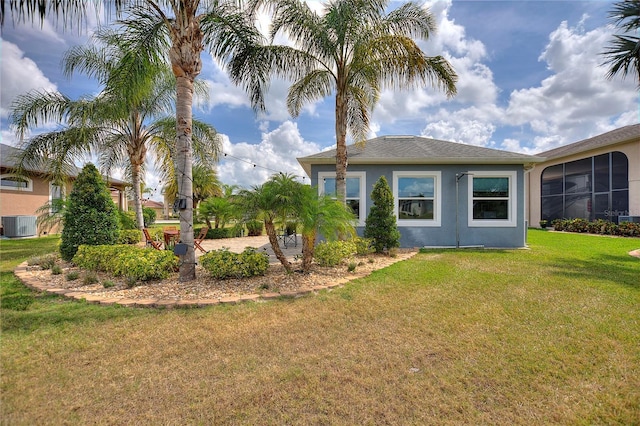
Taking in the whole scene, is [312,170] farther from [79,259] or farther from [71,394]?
[71,394]

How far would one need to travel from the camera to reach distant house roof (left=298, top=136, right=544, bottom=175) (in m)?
9.73

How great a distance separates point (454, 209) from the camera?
10.2m

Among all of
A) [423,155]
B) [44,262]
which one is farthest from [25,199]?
[423,155]

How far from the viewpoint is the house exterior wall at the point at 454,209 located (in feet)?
33.2

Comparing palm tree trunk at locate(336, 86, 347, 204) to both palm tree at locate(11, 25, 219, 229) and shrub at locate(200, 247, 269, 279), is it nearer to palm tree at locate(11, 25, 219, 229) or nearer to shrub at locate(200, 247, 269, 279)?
shrub at locate(200, 247, 269, 279)

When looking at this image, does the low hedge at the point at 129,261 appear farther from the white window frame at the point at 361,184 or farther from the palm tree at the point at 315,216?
the white window frame at the point at 361,184

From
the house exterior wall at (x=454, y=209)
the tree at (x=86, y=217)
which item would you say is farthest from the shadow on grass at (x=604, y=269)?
the tree at (x=86, y=217)

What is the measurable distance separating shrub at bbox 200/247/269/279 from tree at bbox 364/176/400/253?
4021 mm

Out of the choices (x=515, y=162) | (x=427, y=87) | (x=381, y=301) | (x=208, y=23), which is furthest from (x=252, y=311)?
(x=515, y=162)

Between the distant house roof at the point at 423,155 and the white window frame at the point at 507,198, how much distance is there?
Result: 0.44 meters

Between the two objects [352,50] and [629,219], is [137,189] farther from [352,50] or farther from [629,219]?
A: [629,219]

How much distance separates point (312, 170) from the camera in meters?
10.1

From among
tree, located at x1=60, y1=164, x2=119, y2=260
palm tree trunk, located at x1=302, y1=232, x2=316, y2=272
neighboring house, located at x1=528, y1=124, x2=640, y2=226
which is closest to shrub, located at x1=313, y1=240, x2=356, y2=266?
palm tree trunk, located at x1=302, y1=232, x2=316, y2=272

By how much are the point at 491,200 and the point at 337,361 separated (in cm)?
980
